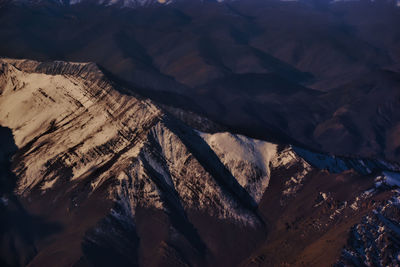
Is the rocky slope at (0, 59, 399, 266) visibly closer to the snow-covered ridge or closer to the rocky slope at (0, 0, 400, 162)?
the snow-covered ridge

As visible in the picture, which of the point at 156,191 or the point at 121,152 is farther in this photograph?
the point at 121,152

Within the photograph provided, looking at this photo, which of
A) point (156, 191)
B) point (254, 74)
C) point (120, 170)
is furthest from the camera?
point (254, 74)

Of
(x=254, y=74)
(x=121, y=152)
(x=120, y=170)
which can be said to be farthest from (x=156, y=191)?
(x=254, y=74)

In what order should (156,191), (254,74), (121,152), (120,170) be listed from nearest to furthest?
(156,191)
(120,170)
(121,152)
(254,74)

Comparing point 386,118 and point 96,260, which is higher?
point 96,260

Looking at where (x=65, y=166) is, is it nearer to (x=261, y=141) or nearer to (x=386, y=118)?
(x=261, y=141)

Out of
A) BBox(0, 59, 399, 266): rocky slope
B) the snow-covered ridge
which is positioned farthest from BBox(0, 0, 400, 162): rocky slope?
BBox(0, 59, 399, 266): rocky slope

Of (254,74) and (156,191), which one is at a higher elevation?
(156,191)

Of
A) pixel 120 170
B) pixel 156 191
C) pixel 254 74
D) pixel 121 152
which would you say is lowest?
pixel 254 74

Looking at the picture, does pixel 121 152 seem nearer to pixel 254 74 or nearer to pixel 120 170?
Answer: pixel 120 170

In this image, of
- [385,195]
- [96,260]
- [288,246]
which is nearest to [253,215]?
[288,246]
